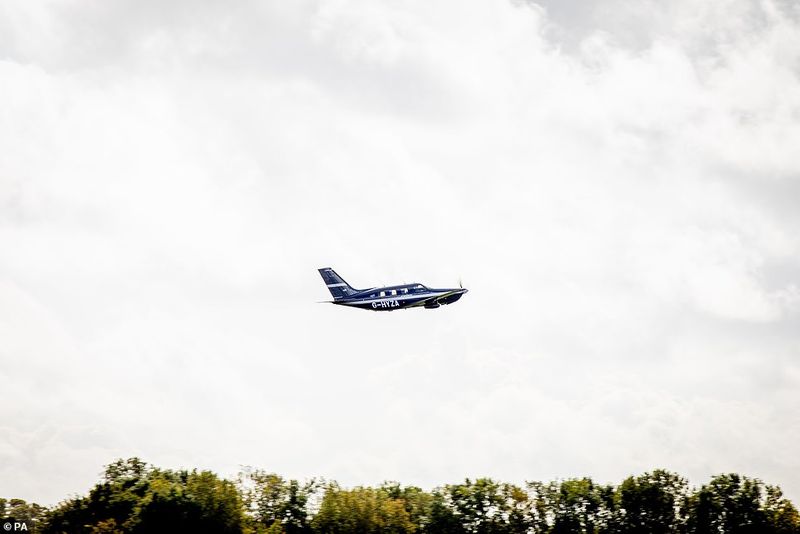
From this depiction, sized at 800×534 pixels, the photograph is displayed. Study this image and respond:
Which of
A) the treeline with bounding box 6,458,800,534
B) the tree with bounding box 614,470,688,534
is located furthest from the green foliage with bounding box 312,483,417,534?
the tree with bounding box 614,470,688,534

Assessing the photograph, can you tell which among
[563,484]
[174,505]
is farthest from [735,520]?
[174,505]

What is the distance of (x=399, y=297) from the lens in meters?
114

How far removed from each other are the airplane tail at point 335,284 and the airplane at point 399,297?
0.44 metres

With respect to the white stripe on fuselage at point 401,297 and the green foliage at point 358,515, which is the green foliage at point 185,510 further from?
the white stripe on fuselage at point 401,297

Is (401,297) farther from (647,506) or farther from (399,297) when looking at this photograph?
(647,506)

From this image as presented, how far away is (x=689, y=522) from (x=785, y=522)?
615 inches

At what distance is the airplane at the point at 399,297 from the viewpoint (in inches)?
4446

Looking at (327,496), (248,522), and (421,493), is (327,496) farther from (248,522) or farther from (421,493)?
(421,493)

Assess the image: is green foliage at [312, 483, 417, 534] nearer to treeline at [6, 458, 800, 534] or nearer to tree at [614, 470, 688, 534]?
treeline at [6, 458, 800, 534]

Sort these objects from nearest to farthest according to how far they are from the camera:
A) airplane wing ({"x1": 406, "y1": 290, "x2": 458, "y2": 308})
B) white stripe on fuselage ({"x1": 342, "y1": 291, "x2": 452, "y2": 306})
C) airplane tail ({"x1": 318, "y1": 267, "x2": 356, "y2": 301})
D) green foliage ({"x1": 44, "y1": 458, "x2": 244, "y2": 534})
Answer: green foliage ({"x1": 44, "y1": 458, "x2": 244, "y2": 534})
white stripe on fuselage ({"x1": 342, "y1": 291, "x2": 452, "y2": 306})
airplane wing ({"x1": 406, "y1": 290, "x2": 458, "y2": 308})
airplane tail ({"x1": 318, "y1": 267, "x2": 356, "y2": 301})

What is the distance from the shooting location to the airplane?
112938 mm

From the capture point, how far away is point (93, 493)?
399 feet

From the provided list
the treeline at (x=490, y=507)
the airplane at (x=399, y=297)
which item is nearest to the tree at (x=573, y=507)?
the treeline at (x=490, y=507)

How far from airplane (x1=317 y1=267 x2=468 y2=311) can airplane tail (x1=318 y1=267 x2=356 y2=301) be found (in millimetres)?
440
